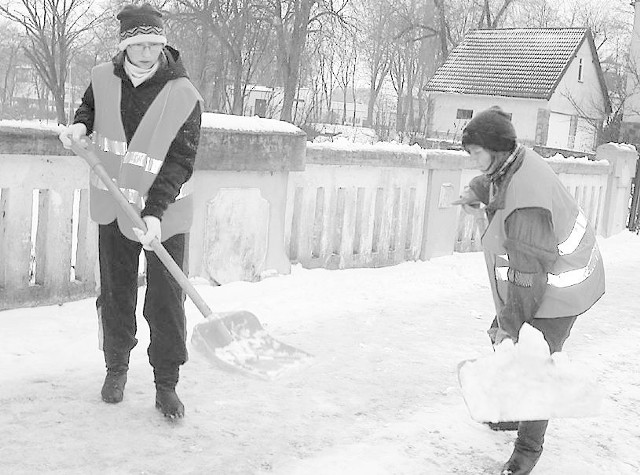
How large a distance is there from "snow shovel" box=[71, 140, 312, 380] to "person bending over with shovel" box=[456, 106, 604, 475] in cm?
89

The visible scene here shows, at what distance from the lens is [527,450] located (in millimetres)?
3125

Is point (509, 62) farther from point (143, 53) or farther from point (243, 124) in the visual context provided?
point (143, 53)

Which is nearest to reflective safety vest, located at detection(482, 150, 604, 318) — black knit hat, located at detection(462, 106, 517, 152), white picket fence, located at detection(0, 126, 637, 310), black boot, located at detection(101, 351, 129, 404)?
black knit hat, located at detection(462, 106, 517, 152)

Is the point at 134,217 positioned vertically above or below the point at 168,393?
above

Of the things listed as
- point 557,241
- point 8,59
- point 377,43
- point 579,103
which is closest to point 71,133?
point 557,241

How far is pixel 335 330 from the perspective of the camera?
504cm

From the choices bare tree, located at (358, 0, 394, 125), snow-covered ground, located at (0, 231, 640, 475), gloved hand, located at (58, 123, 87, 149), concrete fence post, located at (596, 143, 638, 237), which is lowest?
snow-covered ground, located at (0, 231, 640, 475)

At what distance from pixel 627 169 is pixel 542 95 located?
21.8m

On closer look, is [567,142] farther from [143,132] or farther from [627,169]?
[143,132]

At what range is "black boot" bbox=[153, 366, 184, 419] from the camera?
3.37 metres

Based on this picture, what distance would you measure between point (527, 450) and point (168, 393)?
4.78 feet

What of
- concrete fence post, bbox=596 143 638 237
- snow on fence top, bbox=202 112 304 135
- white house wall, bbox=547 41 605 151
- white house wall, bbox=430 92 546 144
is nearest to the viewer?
snow on fence top, bbox=202 112 304 135

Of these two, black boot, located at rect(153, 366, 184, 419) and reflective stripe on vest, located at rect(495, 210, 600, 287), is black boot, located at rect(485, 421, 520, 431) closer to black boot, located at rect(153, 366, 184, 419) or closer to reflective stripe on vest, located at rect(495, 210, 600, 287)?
reflective stripe on vest, located at rect(495, 210, 600, 287)

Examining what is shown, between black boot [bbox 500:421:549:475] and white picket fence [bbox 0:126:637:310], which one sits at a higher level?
white picket fence [bbox 0:126:637:310]
